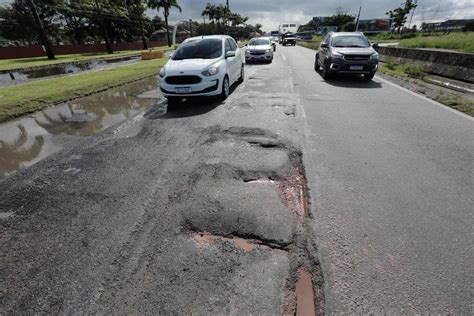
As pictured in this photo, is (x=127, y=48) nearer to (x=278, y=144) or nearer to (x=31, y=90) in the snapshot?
(x=31, y=90)

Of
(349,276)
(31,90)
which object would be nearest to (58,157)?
(349,276)

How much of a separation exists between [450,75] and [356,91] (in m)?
4.79

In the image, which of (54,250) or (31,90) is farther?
(31,90)

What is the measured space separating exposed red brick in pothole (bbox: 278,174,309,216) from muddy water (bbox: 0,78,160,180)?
445cm

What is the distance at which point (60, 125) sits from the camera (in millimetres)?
7297

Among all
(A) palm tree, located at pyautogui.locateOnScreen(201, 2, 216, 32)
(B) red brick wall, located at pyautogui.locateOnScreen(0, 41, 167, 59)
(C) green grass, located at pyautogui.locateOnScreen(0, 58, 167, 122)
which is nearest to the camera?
(C) green grass, located at pyautogui.locateOnScreen(0, 58, 167, 122)

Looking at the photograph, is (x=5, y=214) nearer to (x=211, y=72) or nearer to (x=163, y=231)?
(x=163, y=231)

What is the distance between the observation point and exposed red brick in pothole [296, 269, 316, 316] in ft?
7.14

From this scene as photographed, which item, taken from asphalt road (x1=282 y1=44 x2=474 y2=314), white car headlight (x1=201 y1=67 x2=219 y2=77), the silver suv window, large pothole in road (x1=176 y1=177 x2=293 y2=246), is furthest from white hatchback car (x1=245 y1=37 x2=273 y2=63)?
large pothole in road (x1=176 y1=177 x2=293 y2=246)

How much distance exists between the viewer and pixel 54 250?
9.43ft

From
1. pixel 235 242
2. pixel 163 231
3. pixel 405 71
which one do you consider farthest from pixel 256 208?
pixel 405 71

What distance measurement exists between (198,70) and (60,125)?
3753 mm

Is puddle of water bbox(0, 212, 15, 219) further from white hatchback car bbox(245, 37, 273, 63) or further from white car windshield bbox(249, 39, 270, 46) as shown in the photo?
white car windshield bbox(249, 39, 270, 46)

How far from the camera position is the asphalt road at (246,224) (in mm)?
2320
